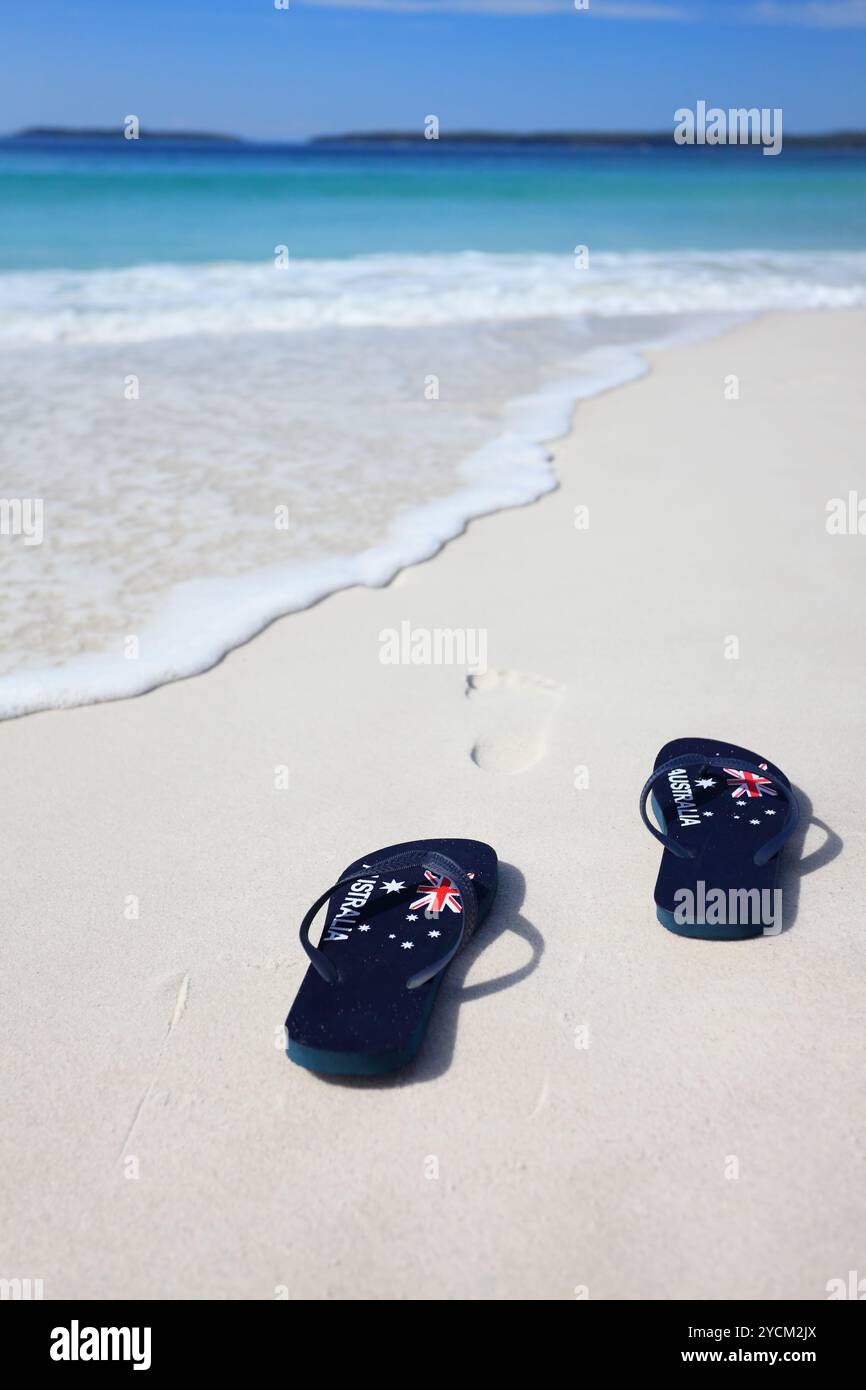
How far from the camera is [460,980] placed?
6.17 ft

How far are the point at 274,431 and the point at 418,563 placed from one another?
181cm

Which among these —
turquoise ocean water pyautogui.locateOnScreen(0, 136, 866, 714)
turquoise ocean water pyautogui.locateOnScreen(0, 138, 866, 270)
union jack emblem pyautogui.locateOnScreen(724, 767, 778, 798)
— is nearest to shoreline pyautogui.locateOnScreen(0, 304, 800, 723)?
turquoise ocean water pyautogui.locateOnScreen(0, 136, 866, 714)

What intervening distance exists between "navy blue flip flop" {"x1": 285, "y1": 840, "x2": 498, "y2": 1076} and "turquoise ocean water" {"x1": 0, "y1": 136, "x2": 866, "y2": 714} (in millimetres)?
1116

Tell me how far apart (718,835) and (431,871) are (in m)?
0.61

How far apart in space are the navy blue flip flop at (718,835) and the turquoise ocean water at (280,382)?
4.49ft

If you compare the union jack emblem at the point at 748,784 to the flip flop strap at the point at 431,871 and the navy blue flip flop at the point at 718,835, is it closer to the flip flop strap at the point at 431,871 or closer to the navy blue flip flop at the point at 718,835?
the navy blue flip flop at the point at 718,835

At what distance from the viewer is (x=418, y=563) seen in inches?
141

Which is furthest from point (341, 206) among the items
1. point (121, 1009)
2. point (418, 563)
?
point (121, 1009)

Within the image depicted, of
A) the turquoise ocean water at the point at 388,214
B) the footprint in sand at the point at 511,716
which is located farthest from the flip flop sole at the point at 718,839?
the turquoise ocean water at the point at 388,214

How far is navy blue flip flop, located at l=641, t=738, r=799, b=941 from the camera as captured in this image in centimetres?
196

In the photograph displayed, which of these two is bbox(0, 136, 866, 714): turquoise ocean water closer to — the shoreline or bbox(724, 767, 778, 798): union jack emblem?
the shoreline

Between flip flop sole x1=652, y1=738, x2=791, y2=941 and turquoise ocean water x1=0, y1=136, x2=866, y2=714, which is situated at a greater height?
turquoise ocean water x1=0, y1=136, x2=866, y2=714

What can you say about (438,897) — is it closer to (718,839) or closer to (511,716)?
(718,839)
